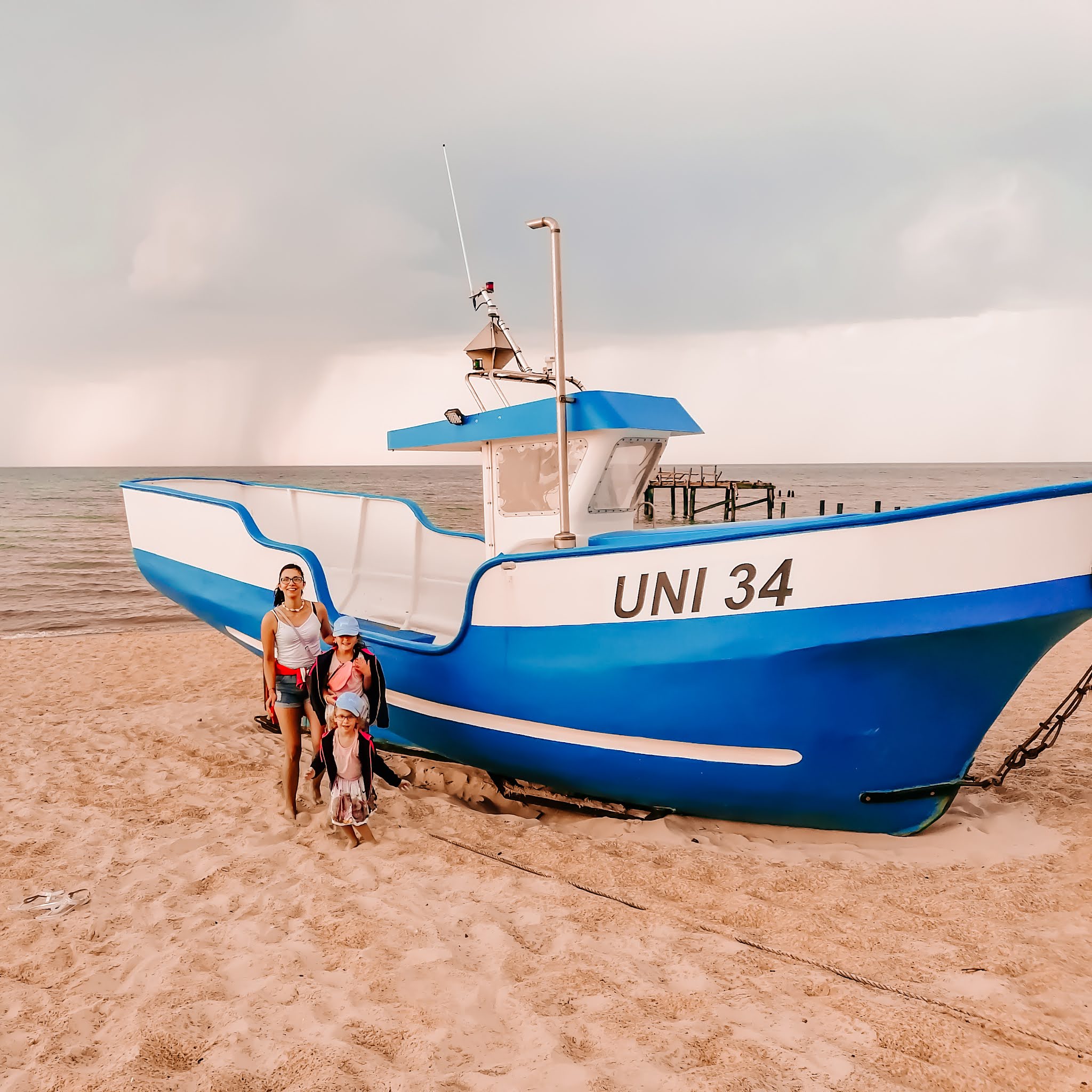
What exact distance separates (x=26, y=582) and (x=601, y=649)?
18.8 meters

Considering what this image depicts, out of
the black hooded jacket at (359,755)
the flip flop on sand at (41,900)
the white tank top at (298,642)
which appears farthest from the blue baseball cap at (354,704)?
the flip flop on sand at (41,900)

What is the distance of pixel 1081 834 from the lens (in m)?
4.37

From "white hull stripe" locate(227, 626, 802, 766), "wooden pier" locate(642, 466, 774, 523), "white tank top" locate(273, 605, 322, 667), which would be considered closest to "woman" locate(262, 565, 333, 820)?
"white tank top" locate(273, 605, 322, 667)

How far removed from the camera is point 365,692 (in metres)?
4.34

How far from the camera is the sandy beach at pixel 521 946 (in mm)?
2494

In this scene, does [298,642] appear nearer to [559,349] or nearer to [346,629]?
[346,629]

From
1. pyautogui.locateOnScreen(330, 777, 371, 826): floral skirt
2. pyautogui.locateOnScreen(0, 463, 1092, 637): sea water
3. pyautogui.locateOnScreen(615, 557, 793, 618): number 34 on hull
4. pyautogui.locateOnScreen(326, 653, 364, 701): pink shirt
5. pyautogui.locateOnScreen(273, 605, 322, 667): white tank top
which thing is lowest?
pyautogui.locateOnScreen(0, 463, 1092, 637): sea water

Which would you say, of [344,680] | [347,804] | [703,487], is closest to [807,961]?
[347,804]

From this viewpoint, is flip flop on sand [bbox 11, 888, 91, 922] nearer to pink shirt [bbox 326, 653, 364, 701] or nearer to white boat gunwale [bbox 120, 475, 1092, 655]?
pink shirt [bbox 326, 653, 364, 701]

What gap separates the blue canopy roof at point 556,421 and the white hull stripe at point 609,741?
1.97m

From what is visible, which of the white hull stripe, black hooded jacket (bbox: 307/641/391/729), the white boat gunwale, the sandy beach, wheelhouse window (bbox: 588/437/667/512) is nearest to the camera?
the sandy beach

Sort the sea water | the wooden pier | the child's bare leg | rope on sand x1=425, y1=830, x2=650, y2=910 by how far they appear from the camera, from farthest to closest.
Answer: the wooden pier
the sea water
the child's bare leg
rope on sand x1=425, y1=830, x2=650, y2=910

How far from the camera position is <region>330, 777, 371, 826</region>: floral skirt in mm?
4266

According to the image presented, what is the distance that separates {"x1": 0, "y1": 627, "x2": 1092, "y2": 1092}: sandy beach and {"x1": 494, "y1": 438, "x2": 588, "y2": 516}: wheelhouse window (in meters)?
2.12
